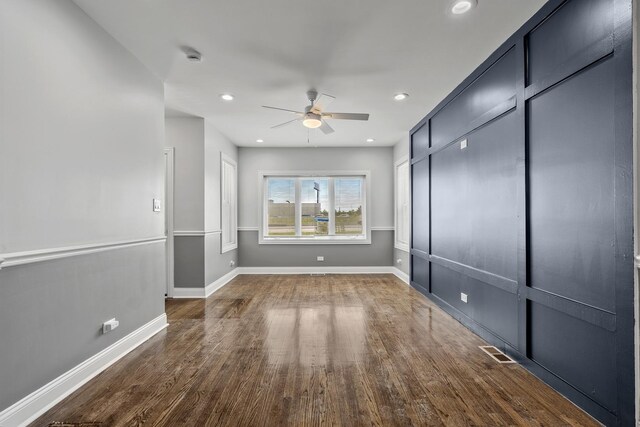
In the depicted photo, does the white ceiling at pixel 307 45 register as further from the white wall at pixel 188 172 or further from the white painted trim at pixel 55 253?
the white painted trim at pixel 55 253

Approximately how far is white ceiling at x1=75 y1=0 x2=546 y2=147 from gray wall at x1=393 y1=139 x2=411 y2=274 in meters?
1.52

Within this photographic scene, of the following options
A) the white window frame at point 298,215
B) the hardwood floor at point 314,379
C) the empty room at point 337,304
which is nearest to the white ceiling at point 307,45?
the empty room at point 337,304

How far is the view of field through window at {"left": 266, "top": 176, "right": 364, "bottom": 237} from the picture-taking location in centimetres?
652

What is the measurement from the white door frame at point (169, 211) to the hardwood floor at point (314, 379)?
1083 mm

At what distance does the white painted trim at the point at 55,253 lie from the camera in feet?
5.52

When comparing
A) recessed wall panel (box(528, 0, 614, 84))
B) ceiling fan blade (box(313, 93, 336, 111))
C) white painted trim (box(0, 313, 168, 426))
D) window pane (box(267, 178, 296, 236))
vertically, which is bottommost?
white painted trim (box(0, 313, 168, 426))

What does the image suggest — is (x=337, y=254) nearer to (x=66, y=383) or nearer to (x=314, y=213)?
(x=314, y=213)

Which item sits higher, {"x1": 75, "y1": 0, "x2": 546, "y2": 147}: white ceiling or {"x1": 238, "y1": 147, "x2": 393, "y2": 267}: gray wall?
{"x1": 75, "y1": 0, "x2": 546, "y2": 147}: white ceiling

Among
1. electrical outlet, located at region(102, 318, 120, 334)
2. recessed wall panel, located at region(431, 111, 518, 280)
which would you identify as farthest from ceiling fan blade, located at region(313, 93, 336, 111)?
electrical outlet, located at region(102, 318, 120, 334)

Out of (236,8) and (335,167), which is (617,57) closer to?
(236,8)

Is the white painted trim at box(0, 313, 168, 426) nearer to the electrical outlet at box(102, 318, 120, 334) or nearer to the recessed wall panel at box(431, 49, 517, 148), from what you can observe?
the electrical outlet at box(102, 318, 120, 334)

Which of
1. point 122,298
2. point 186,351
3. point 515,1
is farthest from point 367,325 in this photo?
point 515,1

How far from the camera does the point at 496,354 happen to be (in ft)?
8.51

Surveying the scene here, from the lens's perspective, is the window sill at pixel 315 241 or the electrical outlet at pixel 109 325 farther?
the window sill at pixel 315 241
